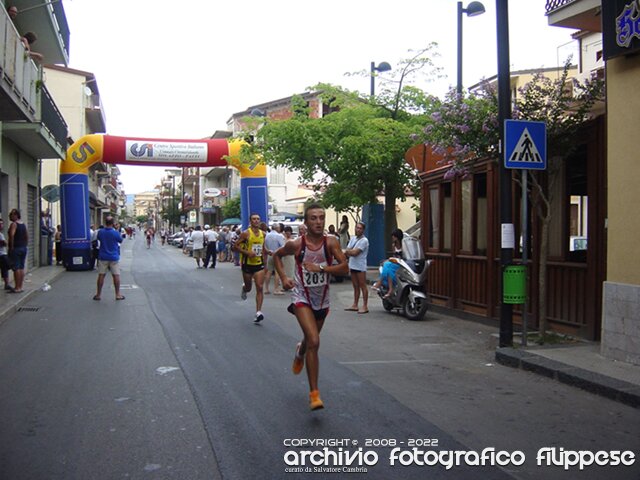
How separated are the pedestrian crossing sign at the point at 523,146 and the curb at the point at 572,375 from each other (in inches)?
94.9

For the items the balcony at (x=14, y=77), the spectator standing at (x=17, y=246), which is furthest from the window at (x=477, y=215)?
the spectator standing at (x=17, y=246)

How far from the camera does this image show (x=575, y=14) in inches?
346

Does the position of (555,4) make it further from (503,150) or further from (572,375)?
(572,375)

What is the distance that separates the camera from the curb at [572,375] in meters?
6.07

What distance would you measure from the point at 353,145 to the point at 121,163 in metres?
10.9

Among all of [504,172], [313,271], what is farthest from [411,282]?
[313,271]

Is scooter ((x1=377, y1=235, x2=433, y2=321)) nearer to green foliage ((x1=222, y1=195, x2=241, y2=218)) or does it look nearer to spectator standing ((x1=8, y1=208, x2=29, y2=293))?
spectator standing ((x1=8, y1=208, x2=29, y2=293))

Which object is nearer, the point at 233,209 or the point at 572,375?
the point at 572,375

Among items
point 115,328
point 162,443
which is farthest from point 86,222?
point 162,443

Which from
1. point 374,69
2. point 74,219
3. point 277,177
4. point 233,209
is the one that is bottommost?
point 74,219

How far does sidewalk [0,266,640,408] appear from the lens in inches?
244

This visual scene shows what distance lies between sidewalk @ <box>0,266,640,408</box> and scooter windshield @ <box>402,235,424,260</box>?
4034mm

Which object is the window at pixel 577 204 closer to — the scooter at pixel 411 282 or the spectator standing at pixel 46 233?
the scooter at pixel 411 282

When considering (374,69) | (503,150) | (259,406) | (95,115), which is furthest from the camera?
(95,115)
